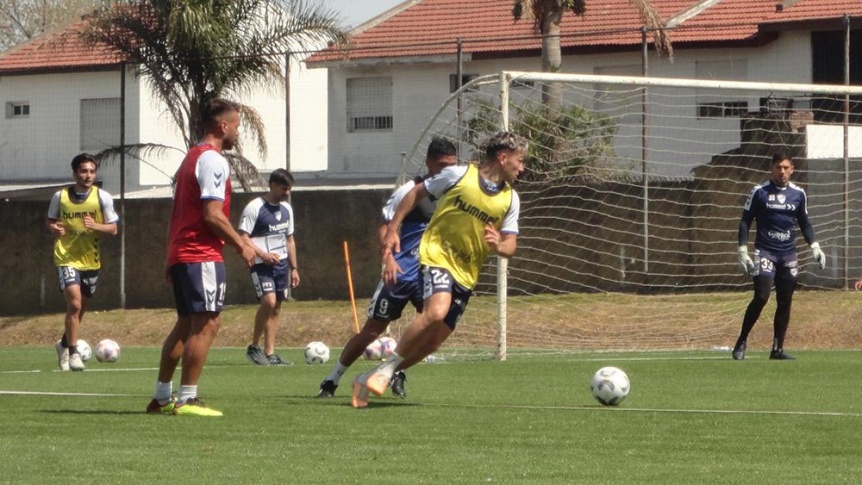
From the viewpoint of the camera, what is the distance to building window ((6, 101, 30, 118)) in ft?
131

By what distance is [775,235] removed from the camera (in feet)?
55.2

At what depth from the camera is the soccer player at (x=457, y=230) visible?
A: 1064 cm

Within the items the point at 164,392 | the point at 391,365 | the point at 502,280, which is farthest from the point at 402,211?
the point at 502,280

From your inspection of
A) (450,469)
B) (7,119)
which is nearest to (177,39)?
(7,119)

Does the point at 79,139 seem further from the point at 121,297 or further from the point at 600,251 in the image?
the point at 600,251

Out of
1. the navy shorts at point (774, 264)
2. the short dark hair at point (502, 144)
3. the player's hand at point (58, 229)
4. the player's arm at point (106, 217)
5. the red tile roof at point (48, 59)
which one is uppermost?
the red tile roof at point (48, 59)

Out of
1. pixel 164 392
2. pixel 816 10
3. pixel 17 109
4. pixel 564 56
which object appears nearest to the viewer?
pixel 164 392

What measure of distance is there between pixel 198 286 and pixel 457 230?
6.04ft

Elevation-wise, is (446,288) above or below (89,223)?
below

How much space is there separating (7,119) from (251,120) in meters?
15.1

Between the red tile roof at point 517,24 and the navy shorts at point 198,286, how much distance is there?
15775 mm

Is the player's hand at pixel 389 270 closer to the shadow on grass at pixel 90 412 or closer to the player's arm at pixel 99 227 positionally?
the shadow on grass at pixel 90 412

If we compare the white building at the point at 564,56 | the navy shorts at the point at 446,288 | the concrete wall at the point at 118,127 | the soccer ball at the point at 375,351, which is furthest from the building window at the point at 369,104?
the navy shorts at the point at 446,288

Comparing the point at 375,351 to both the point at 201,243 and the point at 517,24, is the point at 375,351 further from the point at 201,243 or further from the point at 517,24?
the point at 517,24
